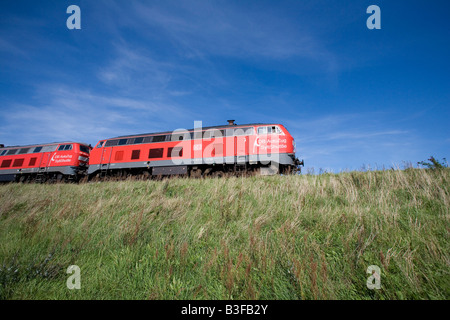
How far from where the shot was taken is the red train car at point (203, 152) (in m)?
12.7

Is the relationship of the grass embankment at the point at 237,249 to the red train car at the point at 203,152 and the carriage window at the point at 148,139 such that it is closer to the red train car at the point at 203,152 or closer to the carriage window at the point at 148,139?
the red train car at the point at 203,152

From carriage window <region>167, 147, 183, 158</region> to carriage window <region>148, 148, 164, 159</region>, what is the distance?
0.62m

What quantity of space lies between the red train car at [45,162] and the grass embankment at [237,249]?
14.0 metres

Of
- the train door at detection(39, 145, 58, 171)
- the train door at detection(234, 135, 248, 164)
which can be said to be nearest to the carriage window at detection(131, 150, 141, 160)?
the train door at detection(234, 135, 248, 164)

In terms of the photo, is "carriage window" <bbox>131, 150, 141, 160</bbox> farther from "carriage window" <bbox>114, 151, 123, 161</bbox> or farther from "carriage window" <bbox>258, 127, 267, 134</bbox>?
"carriage window" <bbox>258, 127, 267, 134</bbox>

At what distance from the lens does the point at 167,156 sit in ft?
48.4

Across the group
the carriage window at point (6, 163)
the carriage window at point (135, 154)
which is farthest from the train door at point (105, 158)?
the carriage window at point (6, 163)

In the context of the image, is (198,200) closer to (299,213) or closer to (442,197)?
(299,213)

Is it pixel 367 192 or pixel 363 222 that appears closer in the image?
pixel 363 222

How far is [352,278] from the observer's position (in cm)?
256

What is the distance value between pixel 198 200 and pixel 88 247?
2.84 m

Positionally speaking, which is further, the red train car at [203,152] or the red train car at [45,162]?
the red train car at [45,162]
